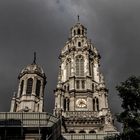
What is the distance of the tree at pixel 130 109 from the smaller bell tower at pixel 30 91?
41173mm

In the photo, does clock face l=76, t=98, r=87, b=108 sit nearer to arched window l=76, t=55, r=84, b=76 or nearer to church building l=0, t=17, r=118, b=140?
church building l=0, t=17, r=118, b=140

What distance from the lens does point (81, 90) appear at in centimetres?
7888

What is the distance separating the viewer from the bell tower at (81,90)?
68875mm

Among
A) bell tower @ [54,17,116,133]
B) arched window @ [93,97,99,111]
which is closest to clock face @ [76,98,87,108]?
bell tower @ [54,17,116,133]

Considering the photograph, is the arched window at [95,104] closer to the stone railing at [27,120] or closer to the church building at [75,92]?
the church building at [75,92]

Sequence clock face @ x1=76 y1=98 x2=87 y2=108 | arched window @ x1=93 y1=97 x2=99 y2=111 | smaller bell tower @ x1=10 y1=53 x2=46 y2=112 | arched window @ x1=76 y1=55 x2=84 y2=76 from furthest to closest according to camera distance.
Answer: arched window @ x1=76 y1=55 x2=84 y2=76 < clock face @ x1=76 y1=98 x2=87 y2=108 < arched window @ x1=93 y1=97 x2=99 y2=111 < smaller bell tower @ x1=10 y1=53 x2=46 y2=112

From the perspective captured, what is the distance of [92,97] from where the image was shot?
7781 centimetres

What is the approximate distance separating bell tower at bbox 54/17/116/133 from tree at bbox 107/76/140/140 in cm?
3353

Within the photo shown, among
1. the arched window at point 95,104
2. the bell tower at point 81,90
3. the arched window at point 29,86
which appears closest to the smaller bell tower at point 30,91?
the arched window at point 29,86

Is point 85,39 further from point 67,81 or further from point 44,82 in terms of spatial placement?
point 44,82

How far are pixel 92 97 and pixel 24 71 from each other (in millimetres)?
18024

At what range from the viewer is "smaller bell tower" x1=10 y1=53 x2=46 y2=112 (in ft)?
231

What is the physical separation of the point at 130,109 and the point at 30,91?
4536 cm

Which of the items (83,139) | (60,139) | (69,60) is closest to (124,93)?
(60,139)
